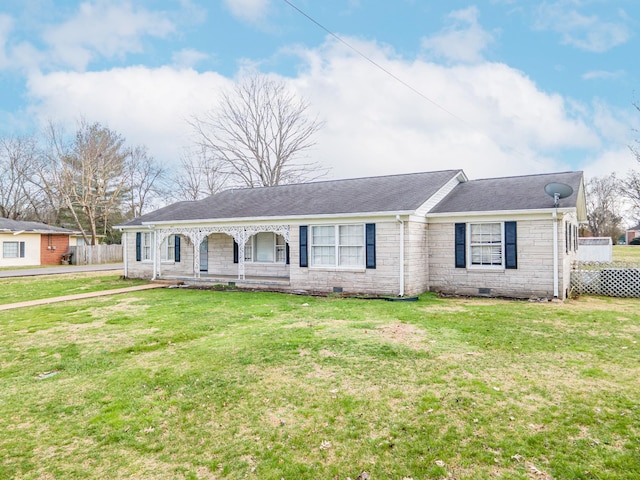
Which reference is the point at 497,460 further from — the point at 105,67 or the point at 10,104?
the point at 10,104

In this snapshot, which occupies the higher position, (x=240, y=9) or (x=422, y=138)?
(x=240, y=9)

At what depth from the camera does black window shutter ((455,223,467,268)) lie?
40.0ft

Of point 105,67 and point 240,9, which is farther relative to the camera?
point 105,67

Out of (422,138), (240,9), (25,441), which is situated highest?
(240,9)

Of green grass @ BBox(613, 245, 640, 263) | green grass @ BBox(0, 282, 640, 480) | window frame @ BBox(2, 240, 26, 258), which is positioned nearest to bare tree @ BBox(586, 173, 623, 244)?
green grass @ BBox(613, 245, 640, 263)

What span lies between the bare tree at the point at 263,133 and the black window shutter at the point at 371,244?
19.1 metres

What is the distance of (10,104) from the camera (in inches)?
1174

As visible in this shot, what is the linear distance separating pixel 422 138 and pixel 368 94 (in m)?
6.32

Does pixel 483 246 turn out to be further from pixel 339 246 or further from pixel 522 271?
pixel 339 246

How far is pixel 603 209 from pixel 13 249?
64099 mm

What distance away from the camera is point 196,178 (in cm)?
3641

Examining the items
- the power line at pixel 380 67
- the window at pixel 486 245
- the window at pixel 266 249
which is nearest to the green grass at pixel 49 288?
the window at pixel 266 249

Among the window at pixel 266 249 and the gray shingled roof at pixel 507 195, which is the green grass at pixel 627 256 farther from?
the window at pixel 266 249

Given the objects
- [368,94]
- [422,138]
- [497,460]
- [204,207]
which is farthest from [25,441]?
[422,138]
